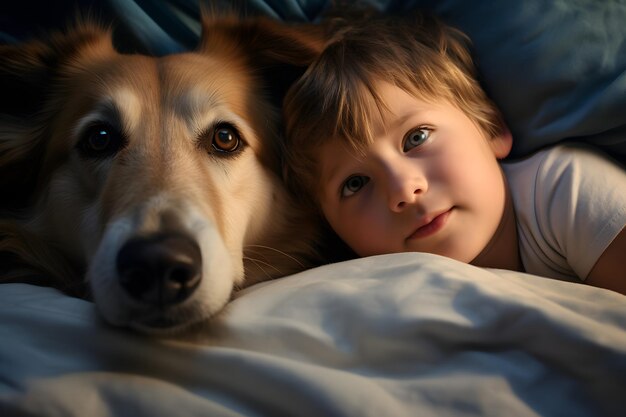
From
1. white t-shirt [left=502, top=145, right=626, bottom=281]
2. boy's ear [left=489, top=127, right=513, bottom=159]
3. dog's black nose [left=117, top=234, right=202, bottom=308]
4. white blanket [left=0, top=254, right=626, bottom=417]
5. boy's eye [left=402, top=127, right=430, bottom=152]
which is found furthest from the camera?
boy's ear [left=489, top=127, right=513, bottom=159]

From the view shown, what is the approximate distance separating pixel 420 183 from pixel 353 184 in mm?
200

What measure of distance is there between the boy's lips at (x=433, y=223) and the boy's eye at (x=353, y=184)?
18 centimetres

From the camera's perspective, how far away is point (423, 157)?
1232mm

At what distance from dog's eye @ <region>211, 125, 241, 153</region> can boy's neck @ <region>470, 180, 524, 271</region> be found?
0.69m

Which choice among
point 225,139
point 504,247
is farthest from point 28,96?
point 504,247

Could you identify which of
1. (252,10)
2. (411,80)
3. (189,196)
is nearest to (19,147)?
(189,196)

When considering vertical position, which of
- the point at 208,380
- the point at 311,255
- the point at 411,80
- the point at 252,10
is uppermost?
the point at 252,10

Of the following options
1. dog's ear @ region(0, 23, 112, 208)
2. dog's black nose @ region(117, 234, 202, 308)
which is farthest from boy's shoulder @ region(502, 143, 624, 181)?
dog's ear @ region(0, 23, 112, 208)

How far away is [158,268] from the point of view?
88 cm

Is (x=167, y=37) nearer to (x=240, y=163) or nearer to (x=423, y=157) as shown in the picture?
(x=240, y=163)

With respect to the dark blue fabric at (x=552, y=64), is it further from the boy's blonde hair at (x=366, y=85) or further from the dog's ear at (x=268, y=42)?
the dog's ear at (x=268, y=42)

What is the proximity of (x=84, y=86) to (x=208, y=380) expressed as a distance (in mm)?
970

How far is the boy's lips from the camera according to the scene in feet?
3.98

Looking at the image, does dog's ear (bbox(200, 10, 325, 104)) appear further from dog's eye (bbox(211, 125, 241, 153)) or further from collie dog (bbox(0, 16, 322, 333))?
dog's eye (bbox(211, 125, 241, 153))
